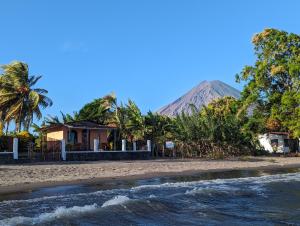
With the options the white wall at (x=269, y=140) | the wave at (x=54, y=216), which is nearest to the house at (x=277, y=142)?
the white wall at (x=269, y=140)

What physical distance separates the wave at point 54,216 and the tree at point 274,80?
3020 cm

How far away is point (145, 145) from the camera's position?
33375 millimetres

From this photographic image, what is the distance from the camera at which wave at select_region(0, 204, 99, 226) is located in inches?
370

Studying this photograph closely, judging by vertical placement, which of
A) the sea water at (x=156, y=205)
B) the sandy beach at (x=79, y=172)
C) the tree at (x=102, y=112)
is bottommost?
the sea water at (x=156, y=205)

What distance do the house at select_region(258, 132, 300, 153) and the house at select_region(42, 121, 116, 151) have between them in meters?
17.5

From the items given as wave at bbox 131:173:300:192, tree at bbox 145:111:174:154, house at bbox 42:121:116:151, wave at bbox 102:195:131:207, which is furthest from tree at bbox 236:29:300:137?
wave at bbox 102:195:131:207

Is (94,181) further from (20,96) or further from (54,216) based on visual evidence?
(20,96)

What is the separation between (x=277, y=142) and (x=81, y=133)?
68.7 ft

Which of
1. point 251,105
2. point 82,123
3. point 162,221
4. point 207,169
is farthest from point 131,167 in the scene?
point 251,105

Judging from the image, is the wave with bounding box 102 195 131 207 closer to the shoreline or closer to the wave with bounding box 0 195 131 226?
the wave with bounding box 0 195 131 226

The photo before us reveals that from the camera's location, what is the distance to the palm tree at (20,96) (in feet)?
123

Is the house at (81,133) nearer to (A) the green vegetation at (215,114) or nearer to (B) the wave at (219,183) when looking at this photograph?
(A) the green vegetation at (215,114)

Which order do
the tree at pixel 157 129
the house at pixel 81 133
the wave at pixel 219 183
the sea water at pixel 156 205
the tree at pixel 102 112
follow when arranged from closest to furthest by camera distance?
the sea water at pixel 156 205 < the wave at pixel 219 183 < the house at pixel 81 133 < the tree at pixel 157 129 < the tree at pixel 102 112

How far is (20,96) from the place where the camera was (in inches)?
1495
